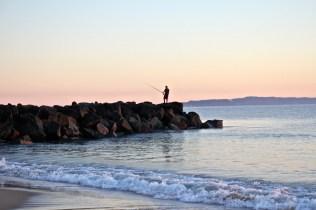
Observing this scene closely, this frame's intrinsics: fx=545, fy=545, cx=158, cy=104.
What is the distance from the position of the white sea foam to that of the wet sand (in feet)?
7.64

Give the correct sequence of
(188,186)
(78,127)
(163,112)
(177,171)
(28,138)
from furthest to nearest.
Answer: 1. (163,112)
2. (78,127)
3. (28,138)
4. (177,171)
5. (188,186)

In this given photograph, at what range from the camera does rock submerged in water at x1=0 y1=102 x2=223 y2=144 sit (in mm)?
35312

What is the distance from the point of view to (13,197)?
1330 centimetres

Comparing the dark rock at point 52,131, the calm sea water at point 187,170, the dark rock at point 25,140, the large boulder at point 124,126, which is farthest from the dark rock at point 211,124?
the dark rock at point 25,140

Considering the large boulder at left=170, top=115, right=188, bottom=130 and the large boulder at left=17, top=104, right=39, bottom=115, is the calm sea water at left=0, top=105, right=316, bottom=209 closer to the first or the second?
the large boulder at left=17, top=104, right=39, bottom=115

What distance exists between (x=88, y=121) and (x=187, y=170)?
21.7 m

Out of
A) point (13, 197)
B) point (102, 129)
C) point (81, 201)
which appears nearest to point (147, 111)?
point (102, 129)

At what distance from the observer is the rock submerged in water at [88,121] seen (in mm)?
35312

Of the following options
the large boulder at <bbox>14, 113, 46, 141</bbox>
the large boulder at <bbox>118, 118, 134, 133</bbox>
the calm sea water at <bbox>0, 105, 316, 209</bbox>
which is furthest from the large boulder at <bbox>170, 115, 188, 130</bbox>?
the calm sea water at <bbox>0, 105, 316, 209</bbox>

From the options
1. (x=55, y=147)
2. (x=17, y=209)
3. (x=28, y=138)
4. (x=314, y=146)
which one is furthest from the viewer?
(x=28, y=138)

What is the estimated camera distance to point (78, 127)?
1523 inches

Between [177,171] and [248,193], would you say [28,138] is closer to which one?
[177,171]

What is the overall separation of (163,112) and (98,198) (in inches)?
1373

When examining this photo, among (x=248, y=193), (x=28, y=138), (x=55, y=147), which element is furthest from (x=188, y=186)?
(x=28, y=138)
